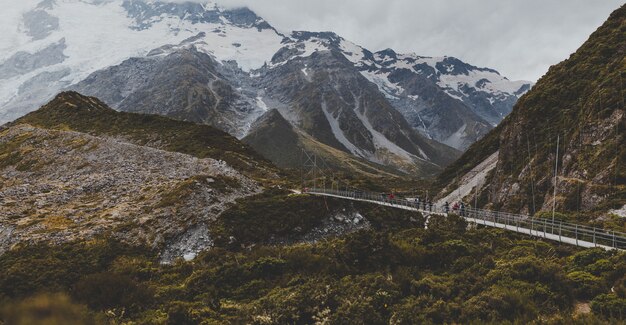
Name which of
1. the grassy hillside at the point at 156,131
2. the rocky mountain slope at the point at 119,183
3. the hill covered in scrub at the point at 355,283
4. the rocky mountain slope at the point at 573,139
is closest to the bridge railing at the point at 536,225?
the hill covered in scrub at the point at 355,283

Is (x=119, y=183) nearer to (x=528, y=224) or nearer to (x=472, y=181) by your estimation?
(x=528, y=224)

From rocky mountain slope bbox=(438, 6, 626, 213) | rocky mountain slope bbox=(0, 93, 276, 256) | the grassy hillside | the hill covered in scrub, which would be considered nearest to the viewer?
the hill covered in scrub

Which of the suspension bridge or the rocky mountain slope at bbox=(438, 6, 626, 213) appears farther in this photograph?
the rocky mountain slope at bbox=(438, 6, 626, 213)

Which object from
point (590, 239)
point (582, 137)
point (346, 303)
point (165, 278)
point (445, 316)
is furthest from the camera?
point (582, 137)

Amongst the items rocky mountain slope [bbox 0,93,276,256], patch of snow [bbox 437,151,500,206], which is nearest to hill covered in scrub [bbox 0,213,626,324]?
rocky mountain slope [bbox 0,93,276,256]

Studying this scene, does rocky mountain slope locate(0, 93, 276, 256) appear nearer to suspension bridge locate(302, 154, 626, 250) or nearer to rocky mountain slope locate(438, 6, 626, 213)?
suspension bridge locate(302, 154, 626, 250)

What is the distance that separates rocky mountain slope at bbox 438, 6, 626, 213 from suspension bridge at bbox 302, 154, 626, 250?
8870mm

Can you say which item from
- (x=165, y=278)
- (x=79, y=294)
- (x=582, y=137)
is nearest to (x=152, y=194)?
(x=165, y=278)

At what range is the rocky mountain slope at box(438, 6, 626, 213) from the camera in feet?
180

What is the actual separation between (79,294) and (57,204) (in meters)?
30.6

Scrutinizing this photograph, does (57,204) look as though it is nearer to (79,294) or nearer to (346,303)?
(79,294)

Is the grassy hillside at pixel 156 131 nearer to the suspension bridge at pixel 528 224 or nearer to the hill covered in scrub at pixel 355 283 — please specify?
the suspension bridge at pixel 528 224

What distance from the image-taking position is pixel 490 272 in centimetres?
2498

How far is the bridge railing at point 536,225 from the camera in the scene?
32219 millimetres
